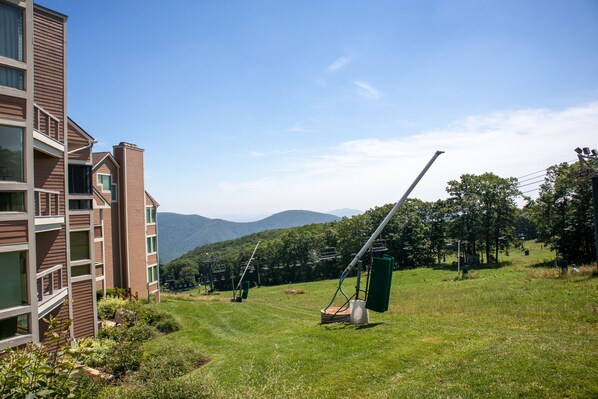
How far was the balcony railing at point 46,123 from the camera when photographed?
38.2ft

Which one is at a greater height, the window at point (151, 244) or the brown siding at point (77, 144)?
the brown siding at point (77, 144)

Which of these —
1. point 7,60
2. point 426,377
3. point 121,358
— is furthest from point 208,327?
point 7,60

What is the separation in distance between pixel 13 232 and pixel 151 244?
23.1m

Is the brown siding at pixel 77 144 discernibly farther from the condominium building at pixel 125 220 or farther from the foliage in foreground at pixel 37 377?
the foliage in foreground at pixel 37 377

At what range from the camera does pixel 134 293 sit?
27953 mm

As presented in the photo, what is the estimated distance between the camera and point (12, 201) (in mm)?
9203

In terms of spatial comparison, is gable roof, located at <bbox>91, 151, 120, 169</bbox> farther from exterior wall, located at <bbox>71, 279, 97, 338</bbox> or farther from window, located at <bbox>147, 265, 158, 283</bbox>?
exterior wall, located at <bbox>71, 279, 97, 338</bbox>

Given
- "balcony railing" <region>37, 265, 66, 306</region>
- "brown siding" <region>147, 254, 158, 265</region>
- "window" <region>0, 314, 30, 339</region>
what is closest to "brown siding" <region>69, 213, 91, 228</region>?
"balcony railing" <region>37, 265, 66, 306</region>

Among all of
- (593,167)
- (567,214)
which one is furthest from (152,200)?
(567,214)

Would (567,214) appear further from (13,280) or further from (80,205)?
(13,280)

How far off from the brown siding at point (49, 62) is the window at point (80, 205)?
329 cm

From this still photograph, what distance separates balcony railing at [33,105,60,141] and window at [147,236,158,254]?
61.9 feet

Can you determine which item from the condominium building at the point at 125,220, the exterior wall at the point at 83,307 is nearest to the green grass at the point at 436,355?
the exterior wall at the point at 83,307

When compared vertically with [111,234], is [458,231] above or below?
below
